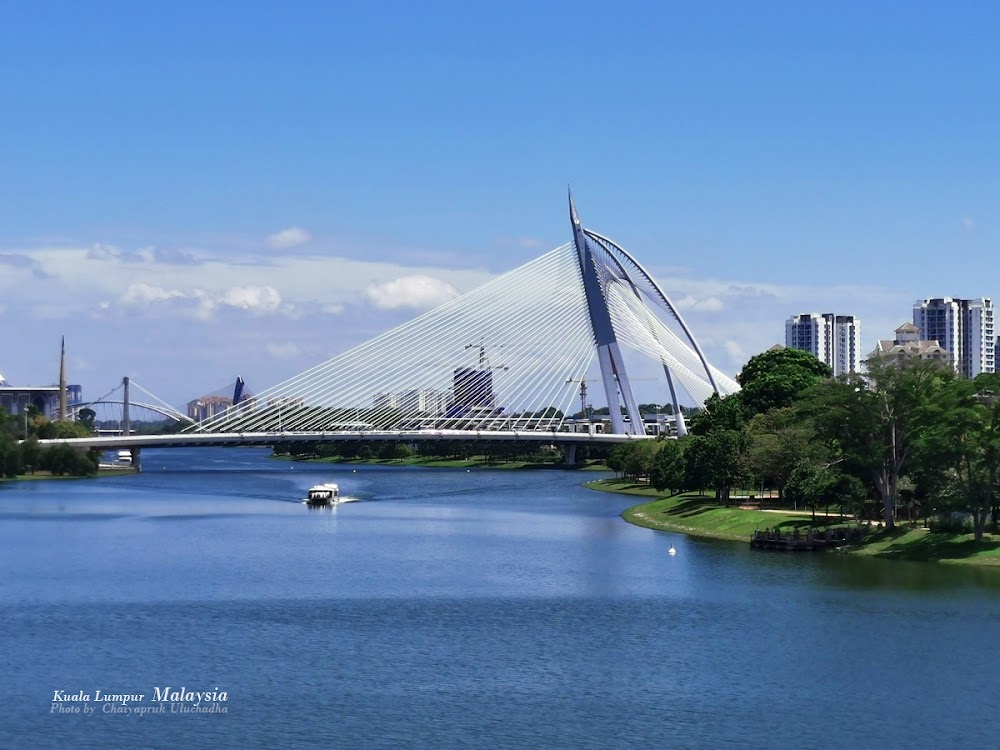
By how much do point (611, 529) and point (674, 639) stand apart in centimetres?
3238

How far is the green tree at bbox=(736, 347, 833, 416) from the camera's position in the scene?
93062mm

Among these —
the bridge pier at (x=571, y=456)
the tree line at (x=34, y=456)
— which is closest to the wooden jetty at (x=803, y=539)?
the tree line at (x=34, y=456)

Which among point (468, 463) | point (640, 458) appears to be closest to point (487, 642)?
point (640, 458)

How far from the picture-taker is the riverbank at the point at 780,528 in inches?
2258

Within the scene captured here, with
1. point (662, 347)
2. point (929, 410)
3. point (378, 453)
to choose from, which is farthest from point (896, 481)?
point (378, 453)

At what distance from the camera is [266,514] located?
3354 inches

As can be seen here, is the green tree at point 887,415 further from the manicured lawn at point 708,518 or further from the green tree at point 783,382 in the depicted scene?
the green tree at point 783,382

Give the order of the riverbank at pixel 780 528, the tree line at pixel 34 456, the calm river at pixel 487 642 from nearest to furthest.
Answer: the calm river at pixel 487 642
the riverbank at pixel 780 528
the tree line at pixel 34 456

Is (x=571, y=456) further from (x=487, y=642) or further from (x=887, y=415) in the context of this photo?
(x=487, y=642)

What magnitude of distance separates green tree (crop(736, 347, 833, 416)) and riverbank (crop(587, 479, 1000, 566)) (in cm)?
863

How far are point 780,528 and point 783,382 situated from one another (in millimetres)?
28809

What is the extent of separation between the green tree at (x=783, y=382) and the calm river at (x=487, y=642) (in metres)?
27.3

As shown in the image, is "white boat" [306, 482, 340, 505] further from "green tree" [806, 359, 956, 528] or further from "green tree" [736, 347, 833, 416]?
"green tree" [806, 359, 956, 528]

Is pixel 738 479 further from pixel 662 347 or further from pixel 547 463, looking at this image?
pixel 547 463
